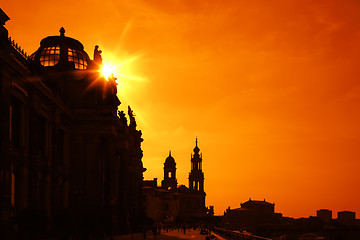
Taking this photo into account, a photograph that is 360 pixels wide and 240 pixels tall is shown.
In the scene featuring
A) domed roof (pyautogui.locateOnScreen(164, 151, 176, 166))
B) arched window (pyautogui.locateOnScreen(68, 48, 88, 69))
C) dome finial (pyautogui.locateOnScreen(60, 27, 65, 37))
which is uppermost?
dome finial (pyautogui.locateOnScreen(60, 27, 65, 37))

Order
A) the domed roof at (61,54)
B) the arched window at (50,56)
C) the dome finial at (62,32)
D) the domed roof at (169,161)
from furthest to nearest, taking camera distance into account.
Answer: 1. the domed roof at (169,161)
2. the dome finial at (62,32)
3. the arched window at (50,56)
4. the domed roof at (61,54)

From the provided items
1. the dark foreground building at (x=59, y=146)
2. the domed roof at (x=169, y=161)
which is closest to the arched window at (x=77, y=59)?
the dark foreground building at (x=59, y=146)

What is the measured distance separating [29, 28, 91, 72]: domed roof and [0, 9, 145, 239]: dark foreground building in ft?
0.36

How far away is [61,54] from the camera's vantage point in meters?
64.4

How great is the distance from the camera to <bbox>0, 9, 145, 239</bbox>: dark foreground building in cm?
3741

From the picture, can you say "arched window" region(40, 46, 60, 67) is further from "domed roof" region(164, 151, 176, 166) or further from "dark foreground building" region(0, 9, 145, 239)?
"domed roof" region(164, 151, 176, 166)

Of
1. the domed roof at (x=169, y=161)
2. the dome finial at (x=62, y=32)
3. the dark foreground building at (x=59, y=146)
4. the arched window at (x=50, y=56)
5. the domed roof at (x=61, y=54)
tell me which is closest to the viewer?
the dark foreground building at (x=59, y=146)

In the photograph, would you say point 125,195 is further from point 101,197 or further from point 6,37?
point 6,37

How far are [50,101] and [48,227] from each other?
10668 millimetres

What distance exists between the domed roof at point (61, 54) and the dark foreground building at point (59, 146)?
11cm

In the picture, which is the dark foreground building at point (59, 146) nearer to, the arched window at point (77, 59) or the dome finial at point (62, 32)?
the arched window at point (77, 59)

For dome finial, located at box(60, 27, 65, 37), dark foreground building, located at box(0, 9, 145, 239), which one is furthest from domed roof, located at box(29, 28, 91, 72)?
dark foreground building, located at box(0, 9, 145, 239)

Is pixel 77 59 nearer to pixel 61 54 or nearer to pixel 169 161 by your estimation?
pixel 61 54

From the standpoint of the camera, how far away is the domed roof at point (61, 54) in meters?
63.8
